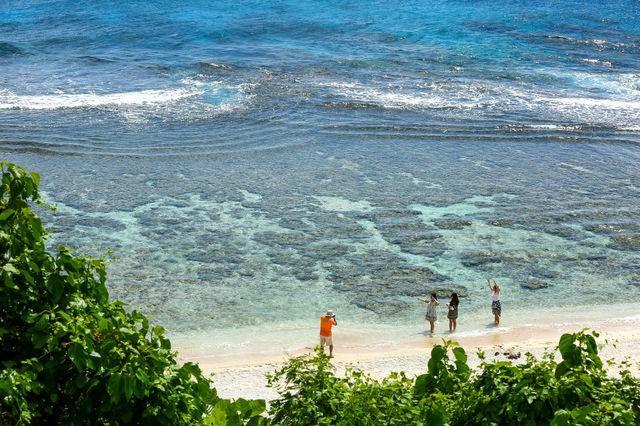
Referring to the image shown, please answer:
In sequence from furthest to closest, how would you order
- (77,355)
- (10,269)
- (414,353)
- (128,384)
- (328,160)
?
(328,160) → (414,353) → (10,269) → (77,355) → (128,384)

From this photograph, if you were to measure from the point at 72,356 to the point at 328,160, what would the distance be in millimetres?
23030

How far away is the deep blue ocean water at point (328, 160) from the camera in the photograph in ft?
65.8

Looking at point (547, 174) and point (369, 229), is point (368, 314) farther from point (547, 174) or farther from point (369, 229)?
point (547, 174)

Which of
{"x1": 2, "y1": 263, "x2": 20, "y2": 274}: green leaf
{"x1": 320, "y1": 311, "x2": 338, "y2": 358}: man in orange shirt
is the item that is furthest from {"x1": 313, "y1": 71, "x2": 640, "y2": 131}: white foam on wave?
{"x1": 2, "y1": 263, "x2": 20, "y2": 274}: green leaf

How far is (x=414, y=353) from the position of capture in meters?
16.7

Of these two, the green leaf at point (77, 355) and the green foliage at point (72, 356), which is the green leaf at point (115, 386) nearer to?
the green foliage at point (72, 356)

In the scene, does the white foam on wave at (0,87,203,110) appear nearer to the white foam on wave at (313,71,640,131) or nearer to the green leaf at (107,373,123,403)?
the white foam on wave at (313,71,640,131)

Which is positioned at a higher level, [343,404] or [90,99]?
[90,99]

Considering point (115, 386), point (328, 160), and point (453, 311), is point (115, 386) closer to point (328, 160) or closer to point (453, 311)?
point (453, 311)

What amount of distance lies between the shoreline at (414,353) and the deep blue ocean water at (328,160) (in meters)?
1.09

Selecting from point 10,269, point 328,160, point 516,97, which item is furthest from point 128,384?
point 516,97

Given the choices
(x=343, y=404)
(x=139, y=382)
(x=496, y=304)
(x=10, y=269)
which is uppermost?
(x=10, y=269)

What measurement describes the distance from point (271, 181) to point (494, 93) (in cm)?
1856

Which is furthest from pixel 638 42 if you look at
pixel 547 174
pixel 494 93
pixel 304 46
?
pixel 547 174
